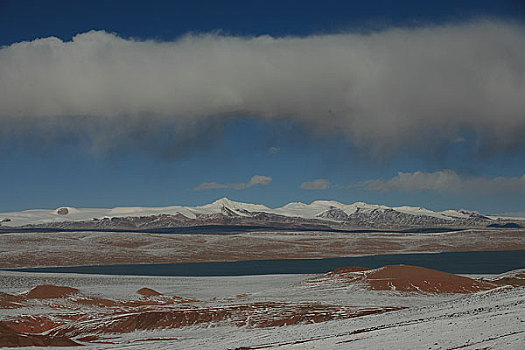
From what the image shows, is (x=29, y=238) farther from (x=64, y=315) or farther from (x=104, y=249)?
(x=64, y=315)

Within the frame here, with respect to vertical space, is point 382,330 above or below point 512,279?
above

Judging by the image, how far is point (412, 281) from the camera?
213ft

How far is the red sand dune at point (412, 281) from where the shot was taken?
207 feet

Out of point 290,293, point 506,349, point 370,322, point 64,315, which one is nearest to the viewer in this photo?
point 506,349

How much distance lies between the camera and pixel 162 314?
45594 mm

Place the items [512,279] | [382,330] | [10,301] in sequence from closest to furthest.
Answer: [382,330] < [10,301] < [512,279]

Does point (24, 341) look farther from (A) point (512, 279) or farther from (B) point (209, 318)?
(A) point (512, 279)

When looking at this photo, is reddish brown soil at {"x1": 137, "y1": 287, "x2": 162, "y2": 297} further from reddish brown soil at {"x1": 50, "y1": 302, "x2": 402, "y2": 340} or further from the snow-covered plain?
reddish brown soil at {"x1": 50, "y1": 302, "x2": 402, "y2": 340}

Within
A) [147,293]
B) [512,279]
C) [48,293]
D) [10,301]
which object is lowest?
[147,293]

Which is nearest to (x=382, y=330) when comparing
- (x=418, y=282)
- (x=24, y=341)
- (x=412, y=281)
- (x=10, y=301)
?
(x=24, y=341)

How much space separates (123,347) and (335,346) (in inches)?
544

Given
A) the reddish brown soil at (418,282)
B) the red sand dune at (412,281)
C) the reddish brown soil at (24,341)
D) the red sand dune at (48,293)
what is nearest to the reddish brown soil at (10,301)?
the red sand dune at (48,293)

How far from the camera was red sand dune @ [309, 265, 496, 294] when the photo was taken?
63134 mm

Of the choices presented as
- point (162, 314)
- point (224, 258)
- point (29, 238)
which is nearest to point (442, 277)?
point (162, 314)
